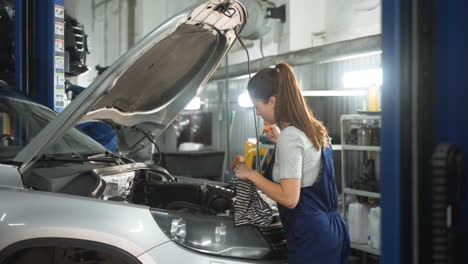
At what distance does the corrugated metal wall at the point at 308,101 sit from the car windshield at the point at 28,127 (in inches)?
149

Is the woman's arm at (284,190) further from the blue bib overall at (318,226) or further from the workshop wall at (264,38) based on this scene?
the workshop wall at (264,38)

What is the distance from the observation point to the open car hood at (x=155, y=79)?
234 cm

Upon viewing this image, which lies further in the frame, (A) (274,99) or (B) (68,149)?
(B) (68,149)

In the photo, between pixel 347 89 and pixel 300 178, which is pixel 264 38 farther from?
→ pixel 300 178

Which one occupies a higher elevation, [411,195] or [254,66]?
[254,66]

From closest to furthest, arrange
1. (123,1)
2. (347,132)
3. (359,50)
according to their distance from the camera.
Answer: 1. (347,132)
2. (359,50)
3. (123,1)

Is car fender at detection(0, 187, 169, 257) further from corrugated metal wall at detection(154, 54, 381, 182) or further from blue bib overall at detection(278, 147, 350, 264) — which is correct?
corrugated metal wall at detection(154, 54, 381, 182)

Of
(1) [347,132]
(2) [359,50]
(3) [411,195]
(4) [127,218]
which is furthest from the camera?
(2) [359,50]

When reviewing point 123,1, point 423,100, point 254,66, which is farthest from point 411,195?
point 123,1

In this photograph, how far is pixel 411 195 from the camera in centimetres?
118

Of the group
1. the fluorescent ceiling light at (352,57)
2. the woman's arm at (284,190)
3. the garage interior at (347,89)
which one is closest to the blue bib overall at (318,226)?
the woman's arm at (284,190)

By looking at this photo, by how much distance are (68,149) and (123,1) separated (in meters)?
10.2

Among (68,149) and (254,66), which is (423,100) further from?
(254,66)

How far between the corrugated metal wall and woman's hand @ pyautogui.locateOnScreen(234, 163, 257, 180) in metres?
4.03
